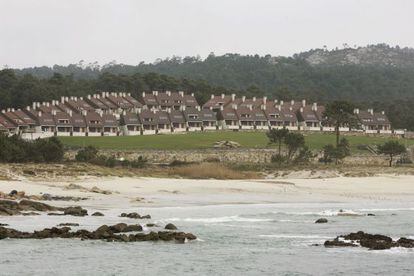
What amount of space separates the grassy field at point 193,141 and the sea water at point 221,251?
5548 centimetres

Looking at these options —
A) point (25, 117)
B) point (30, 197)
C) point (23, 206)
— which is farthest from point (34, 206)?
point (25, 117)

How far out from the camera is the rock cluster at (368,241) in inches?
1303

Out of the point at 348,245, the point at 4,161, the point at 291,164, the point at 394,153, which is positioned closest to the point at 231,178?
the point at 291,164

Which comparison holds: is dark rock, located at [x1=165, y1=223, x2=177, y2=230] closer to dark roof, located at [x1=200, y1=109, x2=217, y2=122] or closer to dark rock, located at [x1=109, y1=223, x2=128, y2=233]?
dark rock, located at [x1=109, y1=223, x2=128, y2=233]

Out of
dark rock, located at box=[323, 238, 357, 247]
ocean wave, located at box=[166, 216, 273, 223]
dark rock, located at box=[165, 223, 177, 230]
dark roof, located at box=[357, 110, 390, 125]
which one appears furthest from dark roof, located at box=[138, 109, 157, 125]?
dark rock, located at box=[323, 238, 357, 247]

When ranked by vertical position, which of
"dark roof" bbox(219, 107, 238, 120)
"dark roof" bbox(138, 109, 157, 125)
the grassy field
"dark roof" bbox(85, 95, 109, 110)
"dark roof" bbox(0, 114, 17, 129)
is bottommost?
the grassy field

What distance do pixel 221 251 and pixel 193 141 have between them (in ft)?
248

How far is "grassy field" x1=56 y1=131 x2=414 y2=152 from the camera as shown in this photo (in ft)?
327

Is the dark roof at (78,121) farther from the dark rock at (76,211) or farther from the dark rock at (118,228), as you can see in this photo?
the dark rock at (118,228)

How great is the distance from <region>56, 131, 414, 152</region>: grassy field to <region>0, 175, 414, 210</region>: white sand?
32.5 meters

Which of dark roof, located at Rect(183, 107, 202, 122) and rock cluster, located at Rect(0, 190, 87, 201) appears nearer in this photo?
rock cluster, located at Rect(0, 190, 87, 201)

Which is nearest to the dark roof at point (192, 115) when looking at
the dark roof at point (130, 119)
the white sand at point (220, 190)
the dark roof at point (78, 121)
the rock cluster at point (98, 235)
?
the dark roof at point (130, 119)

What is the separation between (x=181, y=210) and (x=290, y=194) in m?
15.1

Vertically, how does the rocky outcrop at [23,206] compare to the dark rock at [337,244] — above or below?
above
